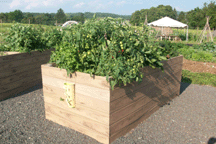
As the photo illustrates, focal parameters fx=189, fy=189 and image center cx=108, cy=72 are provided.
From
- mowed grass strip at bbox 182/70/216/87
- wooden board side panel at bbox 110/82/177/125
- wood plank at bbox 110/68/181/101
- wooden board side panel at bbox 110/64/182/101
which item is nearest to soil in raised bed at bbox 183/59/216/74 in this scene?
mowed grass strip at bbox 182/70/216/87

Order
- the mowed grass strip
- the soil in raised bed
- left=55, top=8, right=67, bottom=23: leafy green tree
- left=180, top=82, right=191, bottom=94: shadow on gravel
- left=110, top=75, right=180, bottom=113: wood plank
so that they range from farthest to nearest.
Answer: left=55, top=8, right=67, bottom=23: leafy green tree, the soil in raised bed, the mowed grass strip, left=180, top=82, right=191, bottom=94: shadow on gravel, left=110, top=75, right=180, bottom=113: wood plank

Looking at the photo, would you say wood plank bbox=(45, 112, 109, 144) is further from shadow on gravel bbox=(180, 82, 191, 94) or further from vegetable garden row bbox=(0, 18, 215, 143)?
shadow on gravel bbox=(180, 82, 191, 94)

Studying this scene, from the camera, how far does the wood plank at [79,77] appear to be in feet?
7.36

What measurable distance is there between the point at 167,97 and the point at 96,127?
1.95m

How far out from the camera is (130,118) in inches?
106

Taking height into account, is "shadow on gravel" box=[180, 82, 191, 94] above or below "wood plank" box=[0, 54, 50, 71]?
below

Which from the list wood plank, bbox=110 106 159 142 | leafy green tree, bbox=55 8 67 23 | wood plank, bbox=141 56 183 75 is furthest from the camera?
leafy green tree, bbox=55 8 67 23

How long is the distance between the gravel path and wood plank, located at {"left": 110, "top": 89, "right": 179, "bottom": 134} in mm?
155

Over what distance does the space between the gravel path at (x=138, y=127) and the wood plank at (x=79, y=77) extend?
2.49ft

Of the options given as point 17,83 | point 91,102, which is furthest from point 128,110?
point 17,83

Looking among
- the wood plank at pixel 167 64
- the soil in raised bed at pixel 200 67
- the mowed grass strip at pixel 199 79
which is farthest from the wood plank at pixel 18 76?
the soil in raised bed at pixel 200 67

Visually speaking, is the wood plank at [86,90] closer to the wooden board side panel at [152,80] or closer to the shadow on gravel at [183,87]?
the wooden board side panel at [152,80]

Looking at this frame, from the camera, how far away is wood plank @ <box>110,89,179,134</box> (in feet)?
7.91

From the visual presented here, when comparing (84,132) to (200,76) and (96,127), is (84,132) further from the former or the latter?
(200,76)
